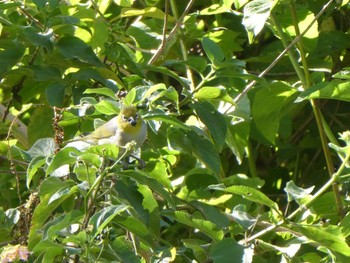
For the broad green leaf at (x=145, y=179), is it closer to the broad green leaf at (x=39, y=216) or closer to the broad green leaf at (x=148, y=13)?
the broad green leaf at (x=39, y=216)

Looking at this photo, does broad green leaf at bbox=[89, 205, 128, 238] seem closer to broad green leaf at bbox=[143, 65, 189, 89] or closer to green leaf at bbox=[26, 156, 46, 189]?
green leaf at bbox=[26, 156, 46, 189]

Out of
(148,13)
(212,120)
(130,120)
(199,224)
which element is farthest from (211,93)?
(148,13)

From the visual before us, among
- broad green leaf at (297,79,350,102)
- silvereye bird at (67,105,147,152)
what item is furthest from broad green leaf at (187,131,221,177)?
broad green leaf at (297,79,350,102)

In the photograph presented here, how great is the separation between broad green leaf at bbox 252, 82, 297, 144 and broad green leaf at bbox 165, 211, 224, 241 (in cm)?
64

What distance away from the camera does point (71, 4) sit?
119 inches

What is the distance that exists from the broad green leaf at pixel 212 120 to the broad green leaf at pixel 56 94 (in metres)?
0.34

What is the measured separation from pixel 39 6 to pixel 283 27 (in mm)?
819

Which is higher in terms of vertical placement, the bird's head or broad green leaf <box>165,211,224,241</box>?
the bird's head

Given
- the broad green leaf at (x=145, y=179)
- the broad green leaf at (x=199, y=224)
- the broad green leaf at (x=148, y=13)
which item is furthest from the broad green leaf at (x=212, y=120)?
the broad green leaf at (x=148, y=13)

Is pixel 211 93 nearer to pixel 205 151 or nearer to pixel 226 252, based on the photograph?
pixel 205 151

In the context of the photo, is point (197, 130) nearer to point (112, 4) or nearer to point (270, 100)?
point (270, 100)

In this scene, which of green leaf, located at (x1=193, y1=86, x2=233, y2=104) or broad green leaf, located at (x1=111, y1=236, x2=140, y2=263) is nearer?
broad green leaf, located at (x1=111, y1=236, x2=140, y2=263)

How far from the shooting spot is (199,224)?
2184 millimetres

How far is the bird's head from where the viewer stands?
2.21 metres
